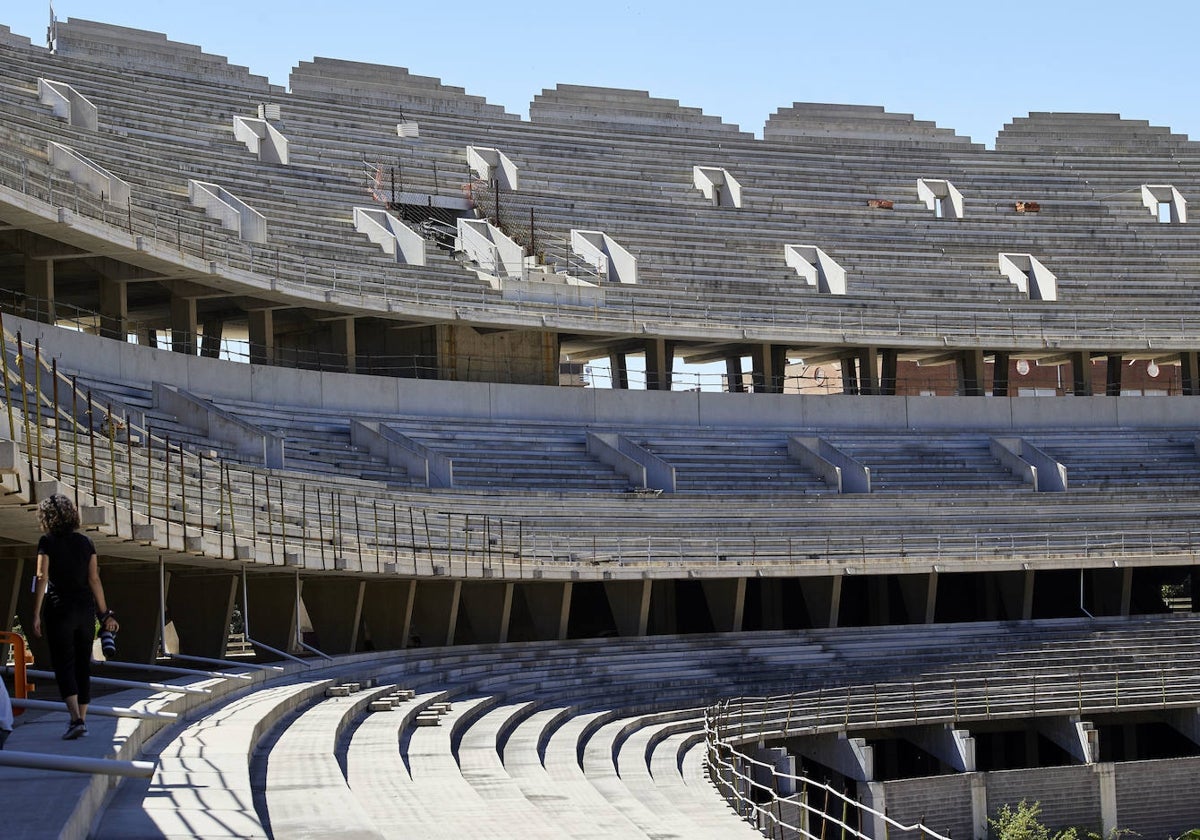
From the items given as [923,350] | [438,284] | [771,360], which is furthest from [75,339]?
[923,350]

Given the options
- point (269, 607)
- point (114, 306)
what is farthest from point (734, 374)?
point (269, 607)

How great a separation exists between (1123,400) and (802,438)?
9.62 meters

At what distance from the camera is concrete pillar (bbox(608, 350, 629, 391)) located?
1472 inches

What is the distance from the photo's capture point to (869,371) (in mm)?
38312

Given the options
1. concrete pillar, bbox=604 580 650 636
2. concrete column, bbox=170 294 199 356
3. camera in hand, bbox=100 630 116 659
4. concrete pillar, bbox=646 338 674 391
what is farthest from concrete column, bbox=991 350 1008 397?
camera in hand, bbox=100 630 116 659

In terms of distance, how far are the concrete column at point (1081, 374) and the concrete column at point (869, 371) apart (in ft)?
17.2

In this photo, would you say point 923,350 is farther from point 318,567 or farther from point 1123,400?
point 318,567

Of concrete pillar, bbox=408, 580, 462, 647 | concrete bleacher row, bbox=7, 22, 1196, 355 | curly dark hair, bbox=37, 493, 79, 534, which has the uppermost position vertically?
concrete bleacher row, bbox=7, 22, 1196, 355

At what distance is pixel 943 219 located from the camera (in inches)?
1682

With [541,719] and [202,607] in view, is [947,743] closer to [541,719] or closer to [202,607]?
[541,719]

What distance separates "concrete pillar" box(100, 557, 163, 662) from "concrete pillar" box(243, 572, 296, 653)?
2.27 m

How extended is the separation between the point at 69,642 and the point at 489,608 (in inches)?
715

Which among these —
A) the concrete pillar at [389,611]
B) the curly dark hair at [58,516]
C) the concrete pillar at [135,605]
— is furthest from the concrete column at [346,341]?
the curly dark hair at [58,516]

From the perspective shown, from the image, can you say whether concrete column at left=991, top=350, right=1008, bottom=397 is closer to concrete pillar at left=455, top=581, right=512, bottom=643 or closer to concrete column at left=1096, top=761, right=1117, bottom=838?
concrete column at left=1096, top=761, right=1117, bottom=838
